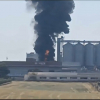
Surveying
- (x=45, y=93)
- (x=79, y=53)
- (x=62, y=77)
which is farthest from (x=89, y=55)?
(x=45, y=93)

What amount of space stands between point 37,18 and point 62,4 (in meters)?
9.34

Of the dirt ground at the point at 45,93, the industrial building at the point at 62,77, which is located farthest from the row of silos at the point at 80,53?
the dirt ground at the point at 45,93

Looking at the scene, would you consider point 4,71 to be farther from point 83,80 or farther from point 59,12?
point 59,12

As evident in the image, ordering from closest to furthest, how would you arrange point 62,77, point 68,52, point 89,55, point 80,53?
point 62,77 < point 68,52 < point 89,55 < point 80,53

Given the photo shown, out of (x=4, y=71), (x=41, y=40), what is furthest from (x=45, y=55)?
(x=4, y=71)

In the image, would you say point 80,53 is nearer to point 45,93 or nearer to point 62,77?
point 62,77

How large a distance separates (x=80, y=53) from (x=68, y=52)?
4.65m

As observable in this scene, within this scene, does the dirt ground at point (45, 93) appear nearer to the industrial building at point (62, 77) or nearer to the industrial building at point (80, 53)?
the industrial building at point (62, 77)

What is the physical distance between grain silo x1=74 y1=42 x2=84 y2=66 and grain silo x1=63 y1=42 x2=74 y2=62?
1653 millimetres

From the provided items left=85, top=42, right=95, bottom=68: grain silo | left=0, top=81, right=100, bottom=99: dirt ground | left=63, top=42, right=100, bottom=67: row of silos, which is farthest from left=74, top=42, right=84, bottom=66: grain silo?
left=0, top=81, right=100, bottom=99: dirt ground

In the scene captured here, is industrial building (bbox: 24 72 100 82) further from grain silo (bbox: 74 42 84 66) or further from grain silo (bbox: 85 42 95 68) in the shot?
grain silo (bbox: 74 42 84 66)

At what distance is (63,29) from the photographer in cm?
11112

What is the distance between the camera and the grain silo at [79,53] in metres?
130

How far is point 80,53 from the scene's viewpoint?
5113 inches
